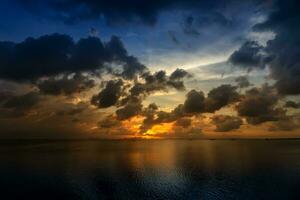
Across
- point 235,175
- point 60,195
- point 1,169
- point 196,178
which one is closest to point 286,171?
point 235,175

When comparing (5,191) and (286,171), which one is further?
(286,171)

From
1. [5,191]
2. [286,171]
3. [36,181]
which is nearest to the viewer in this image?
[5,191]

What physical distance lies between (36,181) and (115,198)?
32.1 m

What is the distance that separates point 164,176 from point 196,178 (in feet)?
38.4

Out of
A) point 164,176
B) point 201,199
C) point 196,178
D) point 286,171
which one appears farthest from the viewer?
point 286,171

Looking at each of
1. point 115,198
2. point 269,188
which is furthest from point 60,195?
point 269,188

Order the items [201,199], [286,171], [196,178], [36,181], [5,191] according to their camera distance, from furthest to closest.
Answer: [286,171], [196,178], [36,181], [5,191], [201,199]

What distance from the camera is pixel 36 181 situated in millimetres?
92375

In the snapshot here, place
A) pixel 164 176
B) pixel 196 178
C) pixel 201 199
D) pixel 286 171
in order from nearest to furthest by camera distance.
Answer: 1. pixel 201 199
2. pixel 196 178
3. pixel 164 176
4. pixel 286 171

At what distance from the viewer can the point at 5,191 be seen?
3059 inches

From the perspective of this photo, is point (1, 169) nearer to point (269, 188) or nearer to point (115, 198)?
point (115, 198)

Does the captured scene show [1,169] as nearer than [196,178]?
No

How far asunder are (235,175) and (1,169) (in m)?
83.8

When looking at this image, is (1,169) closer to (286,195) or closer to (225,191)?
(225,191)
